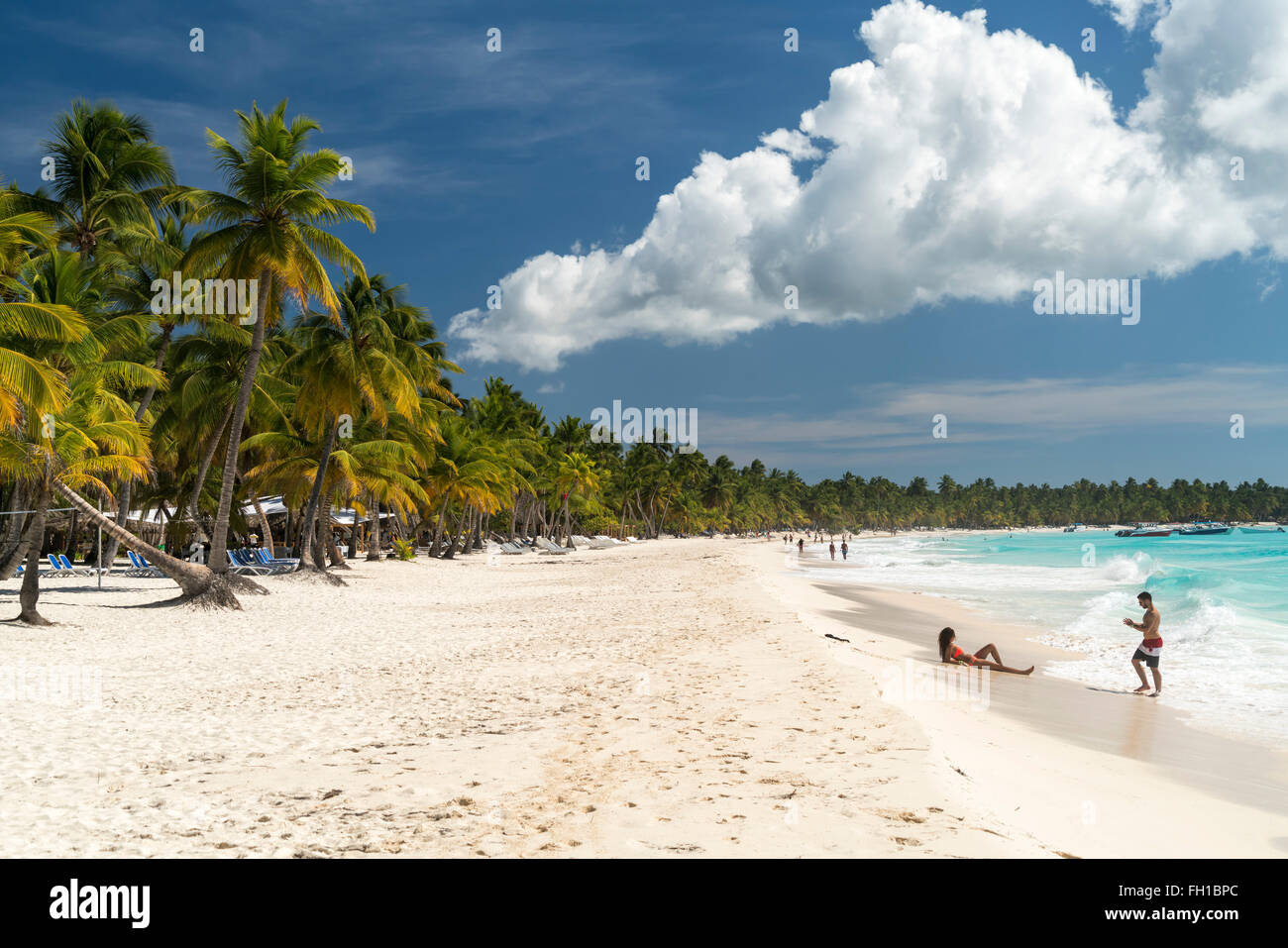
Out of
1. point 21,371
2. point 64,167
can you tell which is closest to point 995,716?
point 21,371

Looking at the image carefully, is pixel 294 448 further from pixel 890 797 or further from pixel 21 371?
pixel 890 797

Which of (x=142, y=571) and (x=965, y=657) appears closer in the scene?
(x=965, y=657)

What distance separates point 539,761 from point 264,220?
16608 mm

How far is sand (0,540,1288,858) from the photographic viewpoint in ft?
14.5

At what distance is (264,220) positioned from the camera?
1802cm

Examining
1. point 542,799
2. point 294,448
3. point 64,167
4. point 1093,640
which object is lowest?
point 1093,640

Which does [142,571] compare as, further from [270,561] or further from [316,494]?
[316,494]

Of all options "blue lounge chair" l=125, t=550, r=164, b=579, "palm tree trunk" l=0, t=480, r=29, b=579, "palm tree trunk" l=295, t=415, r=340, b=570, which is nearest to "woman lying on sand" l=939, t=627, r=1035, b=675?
"palm tree trunk" l=295, t=415, r=340, b=570

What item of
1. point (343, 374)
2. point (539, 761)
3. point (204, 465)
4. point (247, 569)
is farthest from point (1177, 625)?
point (204, 465)

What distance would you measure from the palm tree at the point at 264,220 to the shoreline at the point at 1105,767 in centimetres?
1425

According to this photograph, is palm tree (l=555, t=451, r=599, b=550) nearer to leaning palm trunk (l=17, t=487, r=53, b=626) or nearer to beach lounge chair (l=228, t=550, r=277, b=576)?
beach lounge chair (l=228, t=550, r=277, b=576)

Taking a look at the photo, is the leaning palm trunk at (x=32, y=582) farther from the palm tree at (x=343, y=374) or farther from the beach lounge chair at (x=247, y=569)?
the palm tree at (x=343, y=374)
